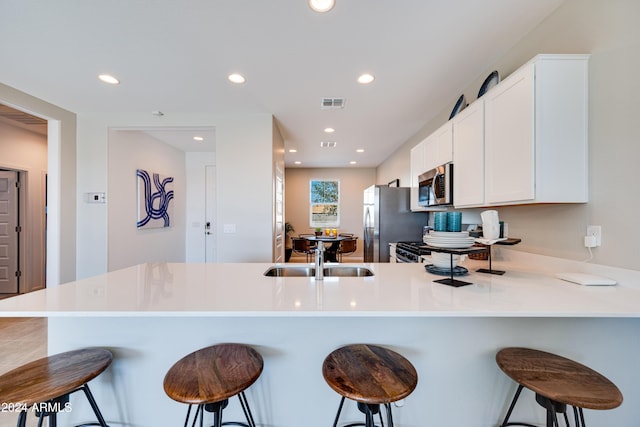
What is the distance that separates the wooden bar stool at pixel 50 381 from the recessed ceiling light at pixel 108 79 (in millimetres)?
2519

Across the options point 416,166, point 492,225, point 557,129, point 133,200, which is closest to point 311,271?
point 492,225

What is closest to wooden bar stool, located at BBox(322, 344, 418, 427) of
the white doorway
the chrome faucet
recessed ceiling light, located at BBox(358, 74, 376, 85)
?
the chrome faucet

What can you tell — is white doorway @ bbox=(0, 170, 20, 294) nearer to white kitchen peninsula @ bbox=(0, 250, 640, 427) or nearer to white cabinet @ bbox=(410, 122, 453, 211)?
white kitchen peninsula @ bbox=(0, 250, 640, 427)

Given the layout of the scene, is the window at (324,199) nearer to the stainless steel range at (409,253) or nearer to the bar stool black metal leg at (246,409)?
the stainless steel range at (409,253)

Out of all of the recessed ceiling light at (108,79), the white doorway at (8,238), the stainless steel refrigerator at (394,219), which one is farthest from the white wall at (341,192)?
the white doorway at (8,238)

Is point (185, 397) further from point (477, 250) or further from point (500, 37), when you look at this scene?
point (500, 37)

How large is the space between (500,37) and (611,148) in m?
1.15

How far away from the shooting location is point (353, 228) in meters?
7.53

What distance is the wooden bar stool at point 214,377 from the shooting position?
0.95 meters

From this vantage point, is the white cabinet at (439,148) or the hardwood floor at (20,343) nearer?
the hardwood floor at (20,343)

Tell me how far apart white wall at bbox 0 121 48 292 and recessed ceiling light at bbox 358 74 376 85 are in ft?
17.0

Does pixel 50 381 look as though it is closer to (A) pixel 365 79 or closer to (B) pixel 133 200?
(A) pixel 365 79

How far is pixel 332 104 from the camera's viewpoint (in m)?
3.08

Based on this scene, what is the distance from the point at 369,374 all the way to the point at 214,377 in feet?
2.07
